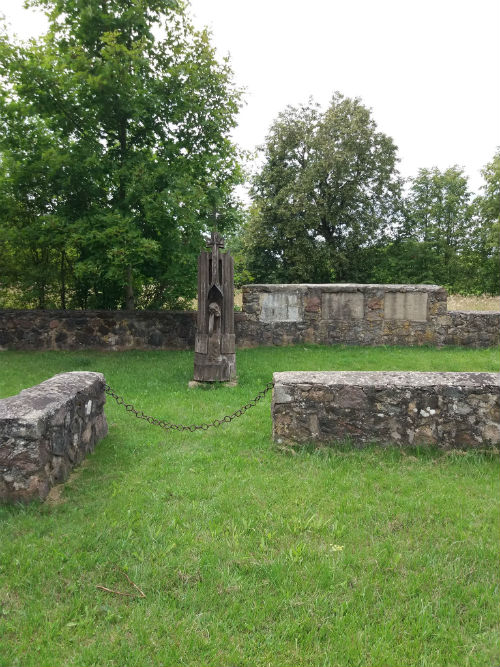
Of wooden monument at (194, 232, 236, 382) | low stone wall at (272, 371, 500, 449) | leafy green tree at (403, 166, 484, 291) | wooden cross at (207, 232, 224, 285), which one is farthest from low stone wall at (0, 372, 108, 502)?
leafy green tree at (403, 166, 484, 291)

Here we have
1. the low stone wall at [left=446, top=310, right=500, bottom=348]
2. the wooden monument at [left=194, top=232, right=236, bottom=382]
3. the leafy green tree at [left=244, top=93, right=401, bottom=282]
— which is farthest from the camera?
the leafy green tree at [left=244, top=93, right=401, bottom=282]

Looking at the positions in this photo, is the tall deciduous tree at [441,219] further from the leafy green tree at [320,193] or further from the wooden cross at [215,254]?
the wooden cross at [215,254]

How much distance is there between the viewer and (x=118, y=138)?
11281mm

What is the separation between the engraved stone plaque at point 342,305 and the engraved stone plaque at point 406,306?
702mm

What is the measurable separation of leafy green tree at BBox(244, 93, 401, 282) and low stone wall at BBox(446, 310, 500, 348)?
10379 millimetres

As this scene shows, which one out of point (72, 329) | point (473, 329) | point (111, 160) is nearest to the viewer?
point (111, 160)

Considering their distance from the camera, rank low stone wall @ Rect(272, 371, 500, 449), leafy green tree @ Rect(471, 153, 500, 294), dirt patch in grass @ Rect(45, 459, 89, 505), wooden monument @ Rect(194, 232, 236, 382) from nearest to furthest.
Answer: dirt patch in grass @ Rect(45, 459, 89, 505)
low stone wall @ Rect(272, 371, 500, 449)
wooden monument @ Rect(194, 232, 236, 382)
leafy green tree @ Rect(471, 153, 500, 294)

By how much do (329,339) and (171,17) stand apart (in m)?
8.87

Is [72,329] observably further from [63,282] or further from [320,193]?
[320,193]

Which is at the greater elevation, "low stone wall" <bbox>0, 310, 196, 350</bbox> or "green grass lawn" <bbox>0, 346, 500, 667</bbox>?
"low stone wall" <bbox>0, 310, 196, 350</bbox>

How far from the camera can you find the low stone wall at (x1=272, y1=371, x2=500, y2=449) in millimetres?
4469

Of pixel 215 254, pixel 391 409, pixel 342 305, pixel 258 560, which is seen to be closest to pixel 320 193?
pixel 342 305

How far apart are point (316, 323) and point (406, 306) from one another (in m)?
2.38

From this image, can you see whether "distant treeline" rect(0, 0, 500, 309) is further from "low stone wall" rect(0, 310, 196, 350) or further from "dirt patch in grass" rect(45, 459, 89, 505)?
"dirt patch in grass" rect(45, 459, 89, 505)
